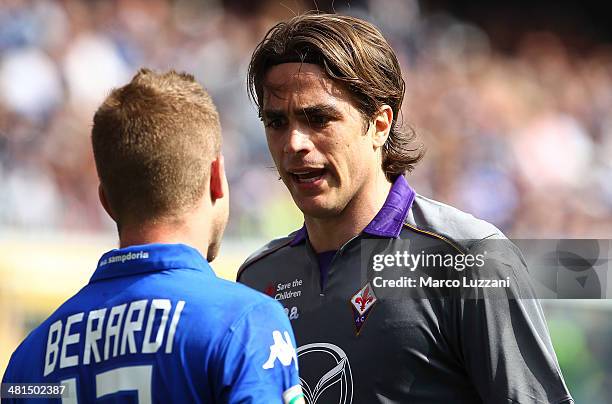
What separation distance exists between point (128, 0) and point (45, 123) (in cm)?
162

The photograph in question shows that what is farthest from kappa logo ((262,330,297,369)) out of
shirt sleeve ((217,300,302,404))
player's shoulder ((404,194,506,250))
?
player's shoulder ((404,194,506,250))

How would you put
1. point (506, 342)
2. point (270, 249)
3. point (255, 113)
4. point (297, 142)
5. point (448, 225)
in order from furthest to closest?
point (255, 113) → point (270, 249) → point (297, 142) → point (448, 225) → point (506, 342)

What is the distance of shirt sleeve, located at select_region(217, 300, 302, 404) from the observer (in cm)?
181

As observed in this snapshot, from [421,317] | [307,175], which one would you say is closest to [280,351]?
[421,317]

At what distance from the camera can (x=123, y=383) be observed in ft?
6.12

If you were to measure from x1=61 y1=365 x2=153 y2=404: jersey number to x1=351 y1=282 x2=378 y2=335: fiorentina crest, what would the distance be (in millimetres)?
1008

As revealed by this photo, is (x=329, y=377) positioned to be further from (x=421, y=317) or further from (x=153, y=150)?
(x=153, y=150)

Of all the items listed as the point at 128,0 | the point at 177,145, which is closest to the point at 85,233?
the point at 128,0

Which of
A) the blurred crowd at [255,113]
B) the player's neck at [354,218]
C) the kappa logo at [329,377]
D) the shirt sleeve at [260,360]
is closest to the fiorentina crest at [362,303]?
the kappa logo at [329,377]

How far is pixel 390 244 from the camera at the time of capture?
286cm

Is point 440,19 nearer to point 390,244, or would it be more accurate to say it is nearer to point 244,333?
point 390,244

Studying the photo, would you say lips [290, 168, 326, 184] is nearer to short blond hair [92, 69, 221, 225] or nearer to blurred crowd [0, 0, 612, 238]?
short blond hair [92, 69, 221, 225]

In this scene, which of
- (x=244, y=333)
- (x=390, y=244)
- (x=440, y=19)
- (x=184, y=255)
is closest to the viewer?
(x=244, y=333)

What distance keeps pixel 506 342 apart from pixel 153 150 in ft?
3.74
